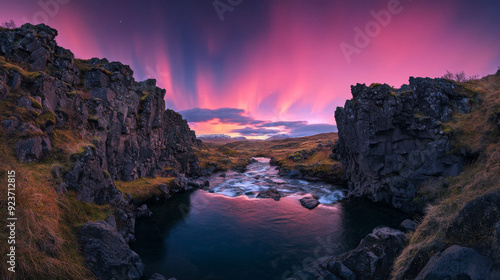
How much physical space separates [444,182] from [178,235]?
35.7 m

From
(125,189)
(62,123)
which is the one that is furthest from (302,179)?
(62,123)

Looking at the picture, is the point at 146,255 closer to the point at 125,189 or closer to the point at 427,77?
the point at 125,189

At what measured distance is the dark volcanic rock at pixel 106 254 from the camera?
1236cm

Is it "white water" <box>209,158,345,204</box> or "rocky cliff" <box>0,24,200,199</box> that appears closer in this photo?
"rocky cliff" <box>0,24,200,199</box>

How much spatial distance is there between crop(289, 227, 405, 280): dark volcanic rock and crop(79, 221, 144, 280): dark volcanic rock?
12484 mm

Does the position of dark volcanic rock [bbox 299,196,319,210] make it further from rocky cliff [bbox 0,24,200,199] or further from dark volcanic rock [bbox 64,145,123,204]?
rocky cliff [bbox 0,24,200,199]

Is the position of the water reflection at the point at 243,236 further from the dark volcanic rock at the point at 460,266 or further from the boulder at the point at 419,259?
the dark volcanic rock at the point at 460,266

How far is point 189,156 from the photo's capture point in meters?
61.3

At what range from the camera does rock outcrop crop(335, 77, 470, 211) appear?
2822cm

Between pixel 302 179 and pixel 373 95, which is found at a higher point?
pixel 373 95

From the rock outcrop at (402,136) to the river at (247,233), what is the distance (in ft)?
13.7

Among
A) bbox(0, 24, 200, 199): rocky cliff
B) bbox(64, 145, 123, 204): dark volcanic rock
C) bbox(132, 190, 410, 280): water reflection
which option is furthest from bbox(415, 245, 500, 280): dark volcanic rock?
bbox(0, 24, 200, 199): rocky cliff

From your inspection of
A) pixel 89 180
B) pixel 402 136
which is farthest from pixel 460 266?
pixel 402 136

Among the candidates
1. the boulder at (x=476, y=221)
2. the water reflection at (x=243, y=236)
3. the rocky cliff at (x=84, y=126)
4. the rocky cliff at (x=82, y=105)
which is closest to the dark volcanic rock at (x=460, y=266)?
the boulder at (x=476, y=221)
